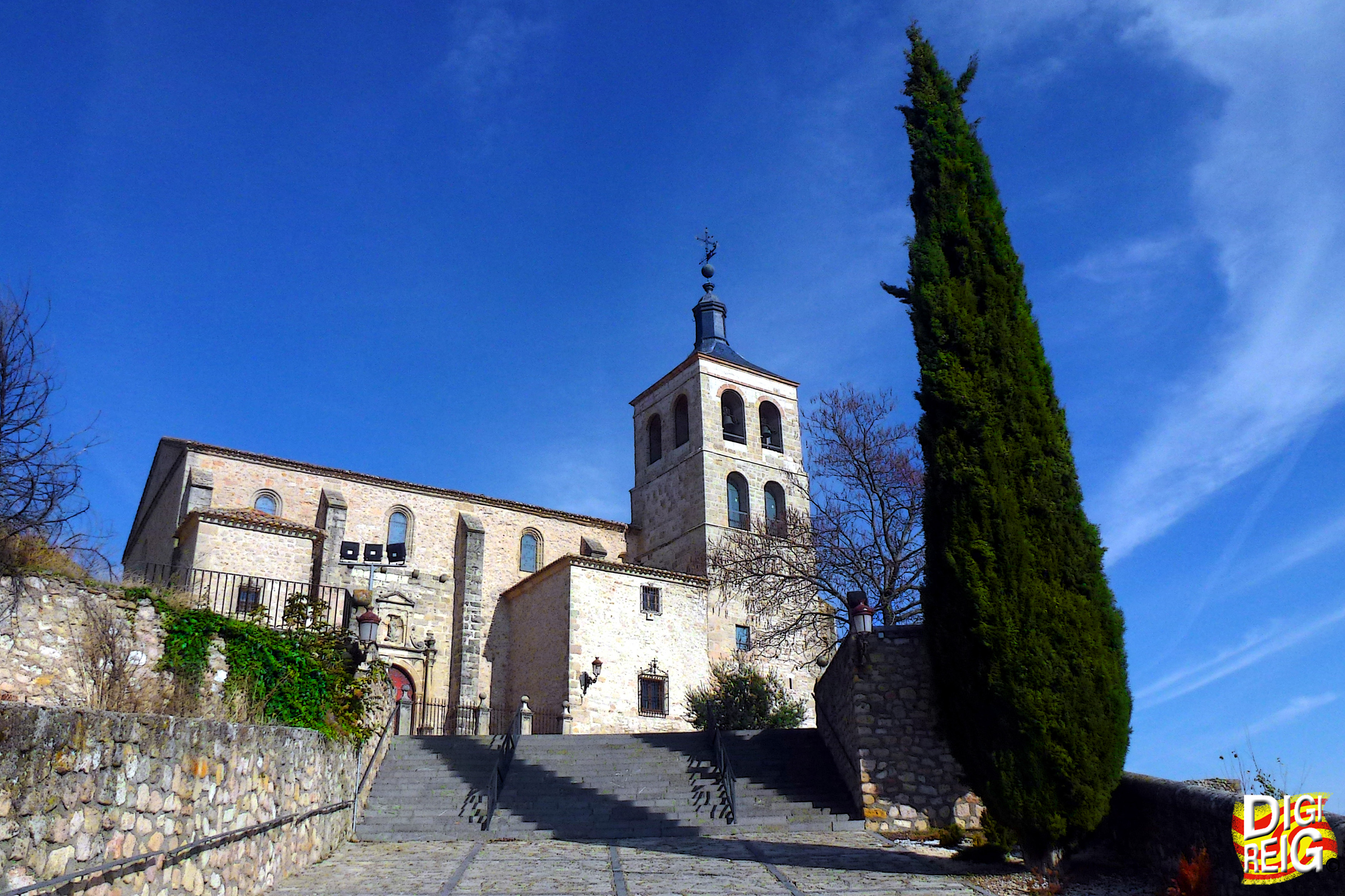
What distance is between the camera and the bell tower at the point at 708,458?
3070 centimetres

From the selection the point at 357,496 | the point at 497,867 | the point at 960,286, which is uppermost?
the point at 357,496

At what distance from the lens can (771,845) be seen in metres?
11.8

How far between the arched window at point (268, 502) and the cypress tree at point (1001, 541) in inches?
859

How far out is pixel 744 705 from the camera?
2191 cm

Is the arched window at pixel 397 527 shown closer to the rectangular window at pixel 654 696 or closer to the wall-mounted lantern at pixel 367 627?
the rectangular window at pixel 654 696

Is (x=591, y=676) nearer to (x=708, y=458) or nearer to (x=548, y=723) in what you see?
(x=548, y=723)

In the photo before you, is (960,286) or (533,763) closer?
(960,286)

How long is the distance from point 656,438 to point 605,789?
20.9 metres

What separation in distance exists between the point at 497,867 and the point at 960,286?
886cm

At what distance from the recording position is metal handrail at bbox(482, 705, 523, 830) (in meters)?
13.5

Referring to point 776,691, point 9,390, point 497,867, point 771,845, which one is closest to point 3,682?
point 9,390

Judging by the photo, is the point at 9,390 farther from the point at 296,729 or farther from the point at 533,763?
the point at 533,763

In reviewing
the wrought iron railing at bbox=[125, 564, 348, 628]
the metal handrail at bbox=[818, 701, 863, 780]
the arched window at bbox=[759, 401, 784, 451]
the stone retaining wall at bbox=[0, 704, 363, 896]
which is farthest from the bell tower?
the stone retaining wall at bbox=[0, 704, 363, 896]

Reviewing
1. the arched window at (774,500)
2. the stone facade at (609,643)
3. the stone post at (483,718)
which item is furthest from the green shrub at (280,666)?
the arched window at (774,500)
